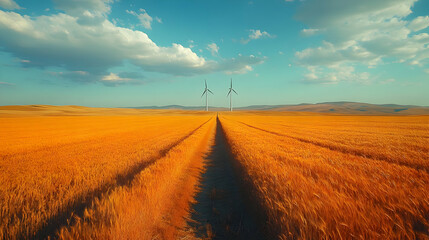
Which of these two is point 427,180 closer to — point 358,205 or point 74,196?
point 358,205

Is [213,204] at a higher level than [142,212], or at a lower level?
lower

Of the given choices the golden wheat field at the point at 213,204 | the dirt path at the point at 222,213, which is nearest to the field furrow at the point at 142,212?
the golden wheat field at the point at 213,204

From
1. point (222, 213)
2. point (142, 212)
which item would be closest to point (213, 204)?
point (222, 213)

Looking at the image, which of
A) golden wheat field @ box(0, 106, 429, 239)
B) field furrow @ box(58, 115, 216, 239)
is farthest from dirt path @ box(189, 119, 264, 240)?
field furrow @ box(58, 115, 216, 239)

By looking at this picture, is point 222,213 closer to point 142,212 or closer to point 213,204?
point 213,204

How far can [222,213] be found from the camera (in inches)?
178

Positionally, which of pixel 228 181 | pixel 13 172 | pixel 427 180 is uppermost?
pixel 427 180

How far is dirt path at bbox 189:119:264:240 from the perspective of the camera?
366 cm

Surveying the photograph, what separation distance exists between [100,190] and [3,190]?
8.79 ft

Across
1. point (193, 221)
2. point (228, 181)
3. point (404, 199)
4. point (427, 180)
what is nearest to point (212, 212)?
point (193, 221)

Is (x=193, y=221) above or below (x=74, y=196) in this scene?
below

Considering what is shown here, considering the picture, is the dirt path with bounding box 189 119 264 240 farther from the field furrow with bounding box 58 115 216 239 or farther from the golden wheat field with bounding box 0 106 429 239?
the field furrow with bounding box 58 115 216 239

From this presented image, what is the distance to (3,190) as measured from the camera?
4805mm

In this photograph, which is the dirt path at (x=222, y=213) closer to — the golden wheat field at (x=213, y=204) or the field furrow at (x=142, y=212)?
the golden wheat field at (x=213, y=204)
